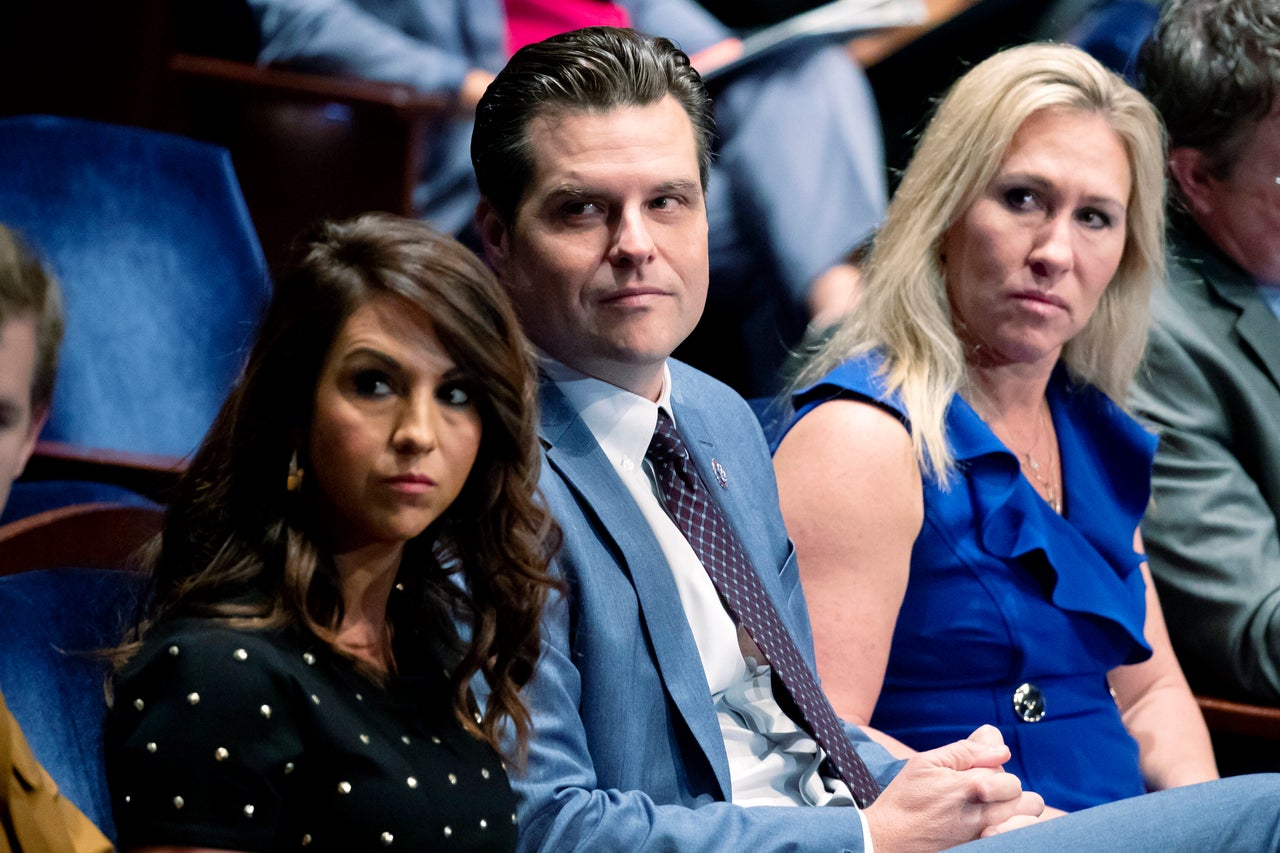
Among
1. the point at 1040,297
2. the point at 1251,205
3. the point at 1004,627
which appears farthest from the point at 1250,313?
the point at 1004,627

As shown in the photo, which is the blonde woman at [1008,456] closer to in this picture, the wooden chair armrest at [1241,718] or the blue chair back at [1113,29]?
the wooden chair armrest at [1241,718]

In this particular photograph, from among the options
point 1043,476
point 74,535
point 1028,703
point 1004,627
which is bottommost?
point 1028,703

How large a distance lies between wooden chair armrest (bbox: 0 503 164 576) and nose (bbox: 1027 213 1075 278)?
1.43 meters

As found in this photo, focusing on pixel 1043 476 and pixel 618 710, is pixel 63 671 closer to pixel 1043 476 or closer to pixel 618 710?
pixel 618 710

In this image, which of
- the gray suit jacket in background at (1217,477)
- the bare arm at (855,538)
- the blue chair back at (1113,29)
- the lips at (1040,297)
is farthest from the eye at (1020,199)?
the blue chair back at (1113,29)

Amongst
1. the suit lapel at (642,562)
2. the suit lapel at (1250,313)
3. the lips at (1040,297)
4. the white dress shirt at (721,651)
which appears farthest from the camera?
the suit lapel at (1250,313)

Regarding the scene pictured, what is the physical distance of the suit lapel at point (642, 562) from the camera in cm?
183

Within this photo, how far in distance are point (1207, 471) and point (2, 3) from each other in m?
2.25

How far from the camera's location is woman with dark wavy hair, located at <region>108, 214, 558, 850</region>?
4.38 feet

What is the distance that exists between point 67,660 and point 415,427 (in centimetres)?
43

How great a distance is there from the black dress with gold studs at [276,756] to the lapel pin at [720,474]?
689 millimetres

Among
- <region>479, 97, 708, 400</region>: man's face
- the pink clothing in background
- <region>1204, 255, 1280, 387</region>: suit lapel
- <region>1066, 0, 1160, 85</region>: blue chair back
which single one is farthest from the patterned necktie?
<region>1066, 0, 1160, 85</region>: blue chair back

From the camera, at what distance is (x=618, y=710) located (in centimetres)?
178

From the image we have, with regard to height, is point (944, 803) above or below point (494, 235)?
below
